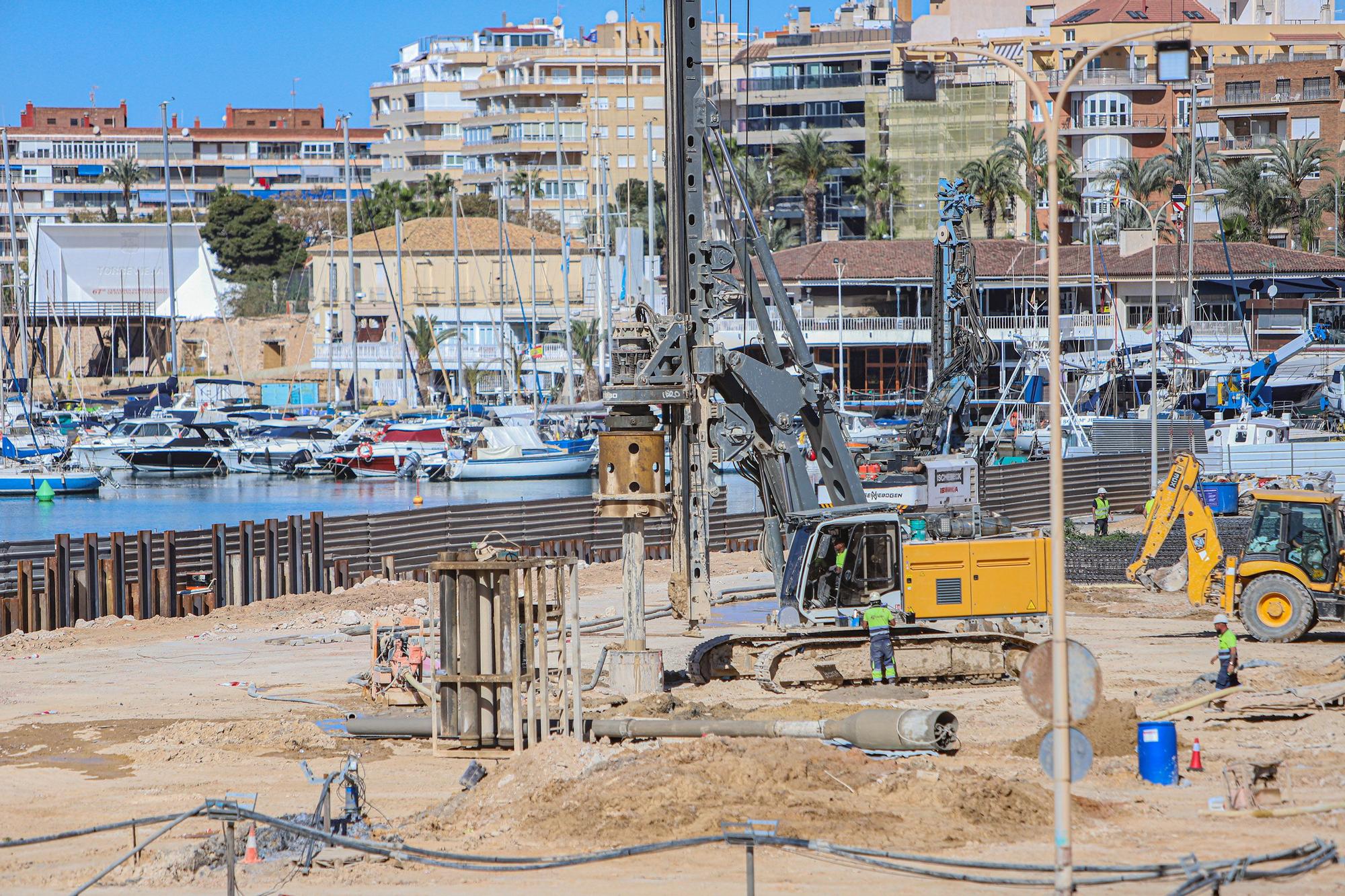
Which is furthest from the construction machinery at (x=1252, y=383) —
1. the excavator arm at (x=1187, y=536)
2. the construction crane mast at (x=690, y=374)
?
the construction crane mast at (x=690, y=374)

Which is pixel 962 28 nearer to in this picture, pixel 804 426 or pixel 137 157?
pixel 137 157

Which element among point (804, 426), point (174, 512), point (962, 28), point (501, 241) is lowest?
point (174, 512)

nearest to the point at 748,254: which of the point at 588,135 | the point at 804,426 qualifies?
the point at 804,426

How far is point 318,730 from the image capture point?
19.6 m

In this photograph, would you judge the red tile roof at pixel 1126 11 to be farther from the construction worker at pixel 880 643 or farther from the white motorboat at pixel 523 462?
the construction worker at pixel 880 643

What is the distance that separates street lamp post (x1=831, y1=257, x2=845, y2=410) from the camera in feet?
256

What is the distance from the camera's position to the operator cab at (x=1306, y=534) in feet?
81.3

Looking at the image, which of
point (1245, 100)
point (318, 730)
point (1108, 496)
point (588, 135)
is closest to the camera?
point (318, 730)

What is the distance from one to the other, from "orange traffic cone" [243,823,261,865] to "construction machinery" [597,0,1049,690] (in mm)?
6857

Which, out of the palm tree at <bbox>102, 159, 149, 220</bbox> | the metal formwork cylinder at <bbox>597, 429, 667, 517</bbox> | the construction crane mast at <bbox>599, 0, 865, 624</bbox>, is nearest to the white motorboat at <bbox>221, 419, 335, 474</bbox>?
the construction crane mast at <bbox>599, 0, 865, 624</bbox>

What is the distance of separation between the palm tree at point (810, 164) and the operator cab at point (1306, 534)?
266 feet

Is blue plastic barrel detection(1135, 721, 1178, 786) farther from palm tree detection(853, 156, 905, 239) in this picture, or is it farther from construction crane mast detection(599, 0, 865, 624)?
palm tree detection(853, 156, 905, 239)

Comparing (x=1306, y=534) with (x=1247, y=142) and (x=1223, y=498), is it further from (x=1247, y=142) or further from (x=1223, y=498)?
(x=1247, y=142)

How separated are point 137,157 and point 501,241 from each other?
9952cm
